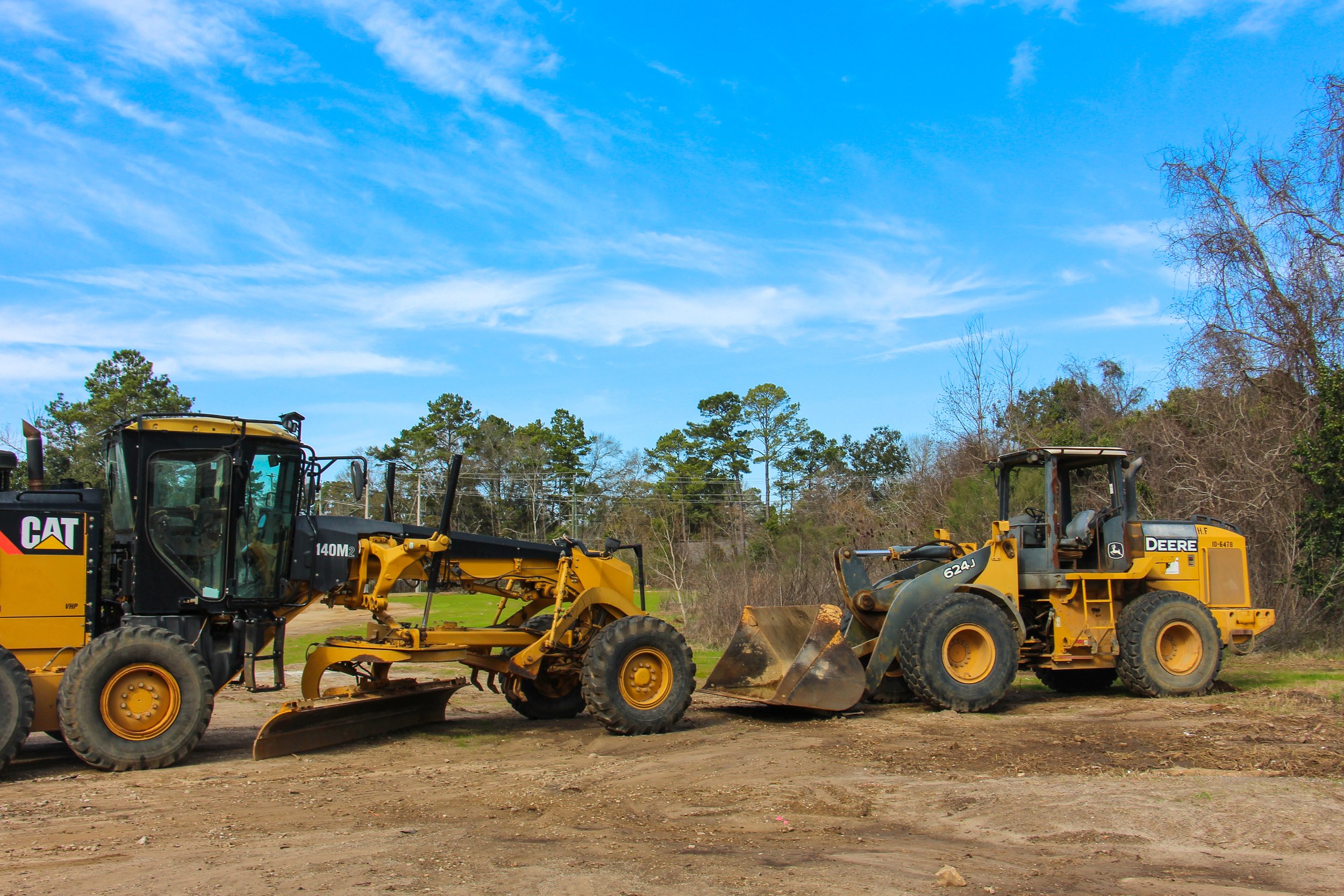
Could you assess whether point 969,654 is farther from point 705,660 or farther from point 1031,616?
point 705,660

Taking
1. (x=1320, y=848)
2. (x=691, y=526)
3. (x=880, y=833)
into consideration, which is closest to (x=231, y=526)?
(x=880, y=833)

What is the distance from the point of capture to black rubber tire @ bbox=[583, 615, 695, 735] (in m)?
9.12

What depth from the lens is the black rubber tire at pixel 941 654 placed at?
1016 cm

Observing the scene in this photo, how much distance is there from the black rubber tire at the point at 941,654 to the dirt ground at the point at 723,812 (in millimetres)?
412

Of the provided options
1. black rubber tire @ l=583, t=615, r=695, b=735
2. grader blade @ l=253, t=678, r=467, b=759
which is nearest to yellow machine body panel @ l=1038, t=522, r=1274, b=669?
black rubber tire @ l=583, t=615, r=695, b=735

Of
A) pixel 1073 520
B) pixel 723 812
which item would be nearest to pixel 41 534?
pixel 723 812

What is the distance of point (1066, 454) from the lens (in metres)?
11.5

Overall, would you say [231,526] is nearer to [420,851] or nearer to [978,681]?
[420,851]

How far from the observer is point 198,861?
528 centimetres

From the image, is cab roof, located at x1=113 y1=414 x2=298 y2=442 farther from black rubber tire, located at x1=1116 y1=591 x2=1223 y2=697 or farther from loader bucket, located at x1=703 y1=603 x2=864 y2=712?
black rubber tire, located at x1=1116 y1=591 x2=1223 y2=697

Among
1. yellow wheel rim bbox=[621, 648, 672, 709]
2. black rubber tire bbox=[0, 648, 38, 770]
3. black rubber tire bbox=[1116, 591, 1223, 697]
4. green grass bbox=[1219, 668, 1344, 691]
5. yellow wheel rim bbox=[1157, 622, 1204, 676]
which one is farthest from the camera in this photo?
green grass bbox=[1219, 668, 1344, 691]

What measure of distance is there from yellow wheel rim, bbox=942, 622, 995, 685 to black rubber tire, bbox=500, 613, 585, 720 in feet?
12.7

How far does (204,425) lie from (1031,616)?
29.5 feet

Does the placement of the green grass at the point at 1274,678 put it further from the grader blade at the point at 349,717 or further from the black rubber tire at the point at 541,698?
the grader blade at the point at 349,717
